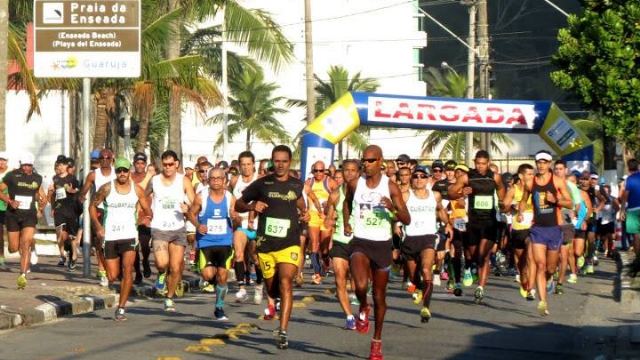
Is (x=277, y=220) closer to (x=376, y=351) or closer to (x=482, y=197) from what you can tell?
(x=376, y=351)

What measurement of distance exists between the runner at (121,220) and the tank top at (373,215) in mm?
3804

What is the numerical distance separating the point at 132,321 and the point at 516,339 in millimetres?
4130

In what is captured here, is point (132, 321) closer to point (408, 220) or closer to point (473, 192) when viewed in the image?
point (408, 220)

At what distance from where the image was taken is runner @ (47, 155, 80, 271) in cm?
2328

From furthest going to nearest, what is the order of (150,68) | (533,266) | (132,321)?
(150,68) < (533,266) < (132,321)

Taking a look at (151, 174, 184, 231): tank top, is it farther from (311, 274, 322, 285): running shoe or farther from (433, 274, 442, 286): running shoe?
(433, 274, 442, 286): running shoe

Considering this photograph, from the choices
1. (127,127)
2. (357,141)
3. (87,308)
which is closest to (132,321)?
(87,308)

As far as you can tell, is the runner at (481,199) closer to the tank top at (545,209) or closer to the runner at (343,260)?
the tank top at (545,209)

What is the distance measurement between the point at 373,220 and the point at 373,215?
44mm

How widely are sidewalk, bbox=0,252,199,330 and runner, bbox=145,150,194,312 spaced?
53.4 inches

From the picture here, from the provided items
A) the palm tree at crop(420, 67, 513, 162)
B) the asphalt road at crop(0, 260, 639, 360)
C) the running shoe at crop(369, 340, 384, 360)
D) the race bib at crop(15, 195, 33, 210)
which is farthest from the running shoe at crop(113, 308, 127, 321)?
the palm tree at crop(420, 67, 513, 162)

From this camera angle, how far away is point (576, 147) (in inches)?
1121

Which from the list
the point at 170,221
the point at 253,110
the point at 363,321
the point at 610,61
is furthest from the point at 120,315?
the point at 253,110

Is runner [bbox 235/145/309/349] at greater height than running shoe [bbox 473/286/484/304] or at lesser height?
greater
